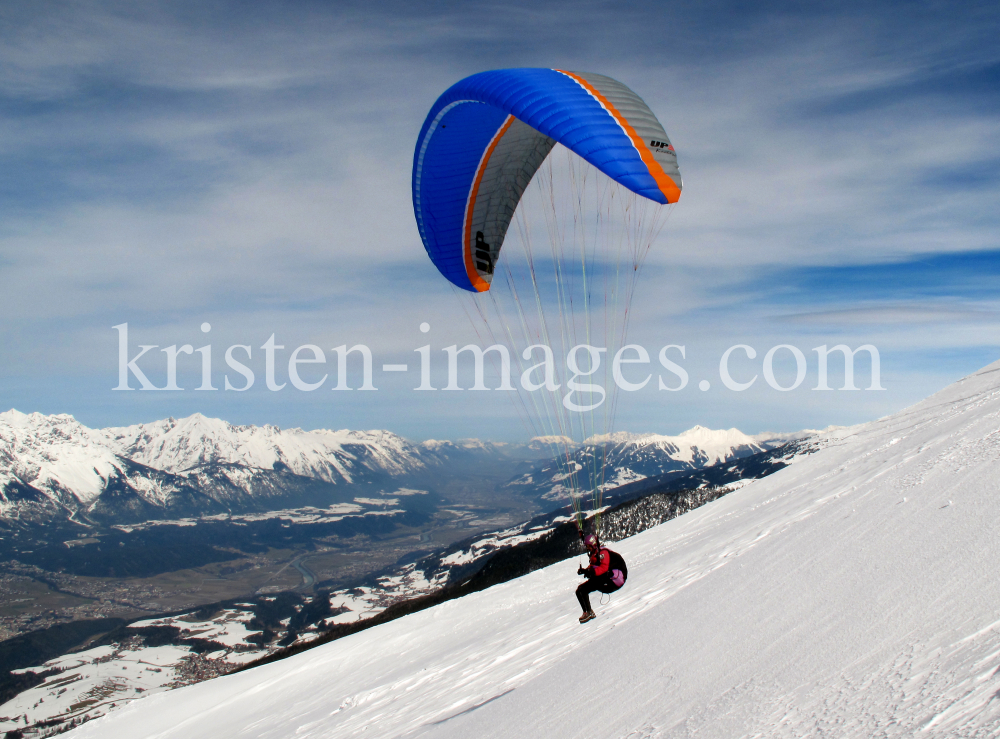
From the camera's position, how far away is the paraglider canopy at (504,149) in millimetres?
9781

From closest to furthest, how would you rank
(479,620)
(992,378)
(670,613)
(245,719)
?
(670,613) → (245,719) → (479,620) → (992,378)

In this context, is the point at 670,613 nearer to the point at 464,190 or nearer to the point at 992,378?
the point at 464,190

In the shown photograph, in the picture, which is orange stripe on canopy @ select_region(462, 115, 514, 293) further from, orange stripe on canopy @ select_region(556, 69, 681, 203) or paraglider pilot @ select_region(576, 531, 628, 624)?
paraglider pilot @ select_region(576, 531, 628, 624)

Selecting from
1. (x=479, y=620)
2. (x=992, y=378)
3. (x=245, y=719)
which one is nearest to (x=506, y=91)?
(x=479, y=620)

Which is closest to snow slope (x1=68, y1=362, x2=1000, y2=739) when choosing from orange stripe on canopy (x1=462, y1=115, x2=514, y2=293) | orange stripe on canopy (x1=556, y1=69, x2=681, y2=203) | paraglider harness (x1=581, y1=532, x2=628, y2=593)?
paraglider harness (x1=581, y1=532, x2=628, y2=593)

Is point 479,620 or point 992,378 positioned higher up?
point 992,378

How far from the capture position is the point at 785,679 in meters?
6.87

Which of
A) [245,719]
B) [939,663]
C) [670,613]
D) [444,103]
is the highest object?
[444,103]

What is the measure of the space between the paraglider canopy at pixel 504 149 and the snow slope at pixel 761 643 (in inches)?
259

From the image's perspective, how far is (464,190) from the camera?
14.6 meters

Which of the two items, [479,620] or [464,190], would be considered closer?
[464,190]

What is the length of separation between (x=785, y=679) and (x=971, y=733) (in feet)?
8.83

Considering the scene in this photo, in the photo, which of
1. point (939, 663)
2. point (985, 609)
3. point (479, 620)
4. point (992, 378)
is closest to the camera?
point (939, 663)

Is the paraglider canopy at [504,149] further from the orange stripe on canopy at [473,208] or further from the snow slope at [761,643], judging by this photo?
the snow slope at [761,643]
